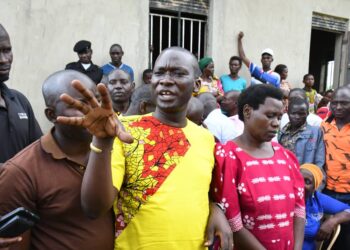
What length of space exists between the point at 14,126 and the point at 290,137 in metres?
2.39

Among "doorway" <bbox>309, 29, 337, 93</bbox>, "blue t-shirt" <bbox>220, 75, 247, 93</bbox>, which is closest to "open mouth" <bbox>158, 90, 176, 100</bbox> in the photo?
"blue t-shirt" <bbox>220, 75, 247, 93</bbox>

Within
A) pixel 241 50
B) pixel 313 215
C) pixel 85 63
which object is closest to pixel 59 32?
pixel 85 63

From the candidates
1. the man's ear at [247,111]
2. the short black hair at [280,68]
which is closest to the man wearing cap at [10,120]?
the man's ear at [247,111]

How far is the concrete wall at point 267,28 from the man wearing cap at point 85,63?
2.38 meters

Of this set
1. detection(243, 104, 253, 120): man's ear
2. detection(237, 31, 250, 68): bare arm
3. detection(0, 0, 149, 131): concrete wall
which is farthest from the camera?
detection(237, 31, 250, 68): bare arm

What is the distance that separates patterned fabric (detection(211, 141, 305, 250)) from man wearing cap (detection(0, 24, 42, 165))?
3.77 feet

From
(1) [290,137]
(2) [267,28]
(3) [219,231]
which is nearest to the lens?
(3) [219,231]

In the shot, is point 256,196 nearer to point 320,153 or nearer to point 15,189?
→ point 15,189

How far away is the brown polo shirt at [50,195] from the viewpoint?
4.70 feet

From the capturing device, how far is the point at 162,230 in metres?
1.65

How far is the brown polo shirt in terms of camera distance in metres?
1.43

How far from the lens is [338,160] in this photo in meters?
3.45

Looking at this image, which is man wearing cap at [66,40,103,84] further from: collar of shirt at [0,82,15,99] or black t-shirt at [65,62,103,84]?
collar of shirt at [0,82,15,99]

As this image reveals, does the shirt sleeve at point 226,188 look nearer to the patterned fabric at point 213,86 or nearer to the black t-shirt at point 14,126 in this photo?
the black t-shirt at point 14,126
